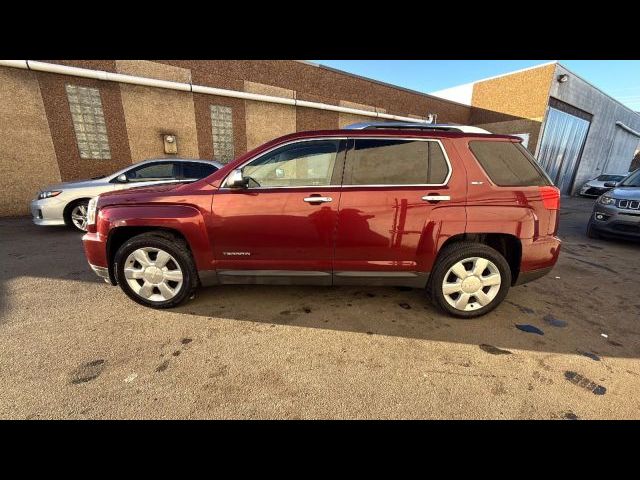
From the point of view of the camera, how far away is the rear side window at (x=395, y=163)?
266cm

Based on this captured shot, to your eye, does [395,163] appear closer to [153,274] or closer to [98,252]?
[153,274]

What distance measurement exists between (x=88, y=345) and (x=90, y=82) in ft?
29.7

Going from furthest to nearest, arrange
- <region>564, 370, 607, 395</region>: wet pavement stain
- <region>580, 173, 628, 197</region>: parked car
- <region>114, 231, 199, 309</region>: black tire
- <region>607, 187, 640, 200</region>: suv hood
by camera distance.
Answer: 1. <region>580, 173, 628, 197</region>: parked car
2. <region>607, 187, 640, 200</region>: suv hood
3. <region>114, 231, 199, 309</region>: black tire
4. <region>564, 370, 607, 395</region>: wet pavement stain

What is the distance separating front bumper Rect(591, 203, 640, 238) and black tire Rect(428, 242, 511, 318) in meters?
5.15

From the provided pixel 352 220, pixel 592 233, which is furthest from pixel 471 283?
pixel 592 233

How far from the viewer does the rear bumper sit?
2742 millimetres

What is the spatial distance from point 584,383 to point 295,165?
2.97 m

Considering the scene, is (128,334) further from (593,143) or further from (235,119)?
(593,143)

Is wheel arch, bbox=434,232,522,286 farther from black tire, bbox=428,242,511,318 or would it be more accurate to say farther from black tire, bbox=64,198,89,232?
black tire, bbox=64,198,89,232

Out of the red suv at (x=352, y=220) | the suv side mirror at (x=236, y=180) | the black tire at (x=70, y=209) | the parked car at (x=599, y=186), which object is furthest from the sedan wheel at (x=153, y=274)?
the parked car at (x=599, y=186)

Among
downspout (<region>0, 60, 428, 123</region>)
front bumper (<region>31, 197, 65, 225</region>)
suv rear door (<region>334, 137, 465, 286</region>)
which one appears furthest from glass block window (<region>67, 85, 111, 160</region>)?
suv rear door (<region>334, 137, 465, 286</region>)

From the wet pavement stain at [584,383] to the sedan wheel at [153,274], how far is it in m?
3.52
